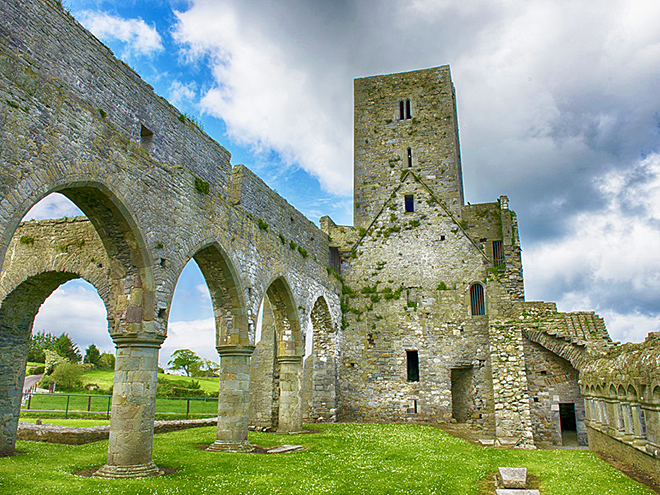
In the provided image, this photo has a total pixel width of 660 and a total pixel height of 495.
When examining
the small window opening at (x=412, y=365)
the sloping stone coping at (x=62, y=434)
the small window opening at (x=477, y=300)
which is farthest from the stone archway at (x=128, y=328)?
the small window opening at (x=477, y=300)

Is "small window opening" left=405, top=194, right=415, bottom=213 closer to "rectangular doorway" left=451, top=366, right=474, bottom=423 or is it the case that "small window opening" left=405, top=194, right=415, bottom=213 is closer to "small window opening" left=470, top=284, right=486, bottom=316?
"small window opening" left=470, top=284, right=486, bottom=316

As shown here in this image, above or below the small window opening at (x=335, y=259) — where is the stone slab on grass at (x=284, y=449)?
below

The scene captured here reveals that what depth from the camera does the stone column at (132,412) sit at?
9531 mm

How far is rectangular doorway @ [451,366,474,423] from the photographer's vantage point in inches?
798

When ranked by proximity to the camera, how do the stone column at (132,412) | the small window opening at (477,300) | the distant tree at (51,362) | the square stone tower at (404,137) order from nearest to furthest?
the stone column at (132,412) → the small window opening at (477,300) → the square stone tower at (404,137) → the distant tree at (51,362)

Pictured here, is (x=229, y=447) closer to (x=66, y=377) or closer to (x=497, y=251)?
(x=497, y=251)

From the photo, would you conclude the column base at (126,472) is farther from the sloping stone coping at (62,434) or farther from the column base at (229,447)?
the sloping stone coping at (62,434)

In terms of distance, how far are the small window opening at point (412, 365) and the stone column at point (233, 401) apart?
965 cm

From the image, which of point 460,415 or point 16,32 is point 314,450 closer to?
point 460,415

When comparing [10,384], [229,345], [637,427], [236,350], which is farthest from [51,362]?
[637,427]

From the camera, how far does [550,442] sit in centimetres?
1697

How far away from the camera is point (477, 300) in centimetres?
2136

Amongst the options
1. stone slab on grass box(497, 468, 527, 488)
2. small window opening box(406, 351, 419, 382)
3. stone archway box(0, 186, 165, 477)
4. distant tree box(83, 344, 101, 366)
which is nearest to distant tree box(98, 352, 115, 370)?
distant tree box(83, 344, 101, 366)

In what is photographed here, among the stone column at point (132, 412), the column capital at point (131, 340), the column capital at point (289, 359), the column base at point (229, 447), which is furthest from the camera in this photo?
the column capital at point (289, 359)
